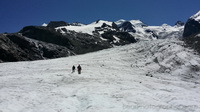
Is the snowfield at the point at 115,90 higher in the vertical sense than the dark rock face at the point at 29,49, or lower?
lower

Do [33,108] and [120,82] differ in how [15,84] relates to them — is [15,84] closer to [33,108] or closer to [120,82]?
[33,108]

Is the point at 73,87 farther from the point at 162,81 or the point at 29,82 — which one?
the point at 162,81

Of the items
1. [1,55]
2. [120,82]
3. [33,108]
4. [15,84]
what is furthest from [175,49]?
[1,55]

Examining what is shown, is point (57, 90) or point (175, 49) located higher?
point (175, 49)

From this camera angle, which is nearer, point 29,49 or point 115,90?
point 115,90

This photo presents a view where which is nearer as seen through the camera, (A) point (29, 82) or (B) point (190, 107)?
(B) point (190, 107)

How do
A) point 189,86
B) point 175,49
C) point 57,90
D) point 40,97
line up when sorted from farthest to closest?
1. point 175,49
2. point 189,86
3. point 57,90
4. point 40,97

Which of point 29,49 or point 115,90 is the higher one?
point 29,49

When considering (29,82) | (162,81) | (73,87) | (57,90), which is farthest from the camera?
(162,81)

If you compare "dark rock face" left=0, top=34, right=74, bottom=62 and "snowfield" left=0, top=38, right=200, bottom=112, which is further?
"dark rock face" left=0, top=34, right=74, bottom=62

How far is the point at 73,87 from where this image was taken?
2636 cm

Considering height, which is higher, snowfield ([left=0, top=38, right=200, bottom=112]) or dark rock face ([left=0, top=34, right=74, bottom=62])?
dark rock face ([left=0, top=34, right=74, bottom=62])

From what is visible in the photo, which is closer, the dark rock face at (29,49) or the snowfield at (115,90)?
the snowfield at (115,90)

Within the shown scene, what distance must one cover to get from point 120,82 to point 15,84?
12926mm
